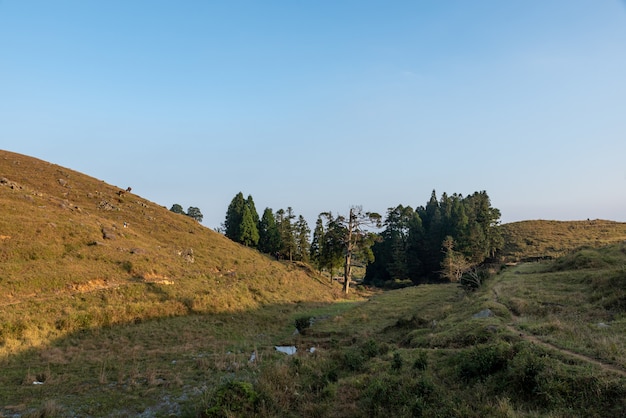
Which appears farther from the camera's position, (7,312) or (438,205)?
(438,205)

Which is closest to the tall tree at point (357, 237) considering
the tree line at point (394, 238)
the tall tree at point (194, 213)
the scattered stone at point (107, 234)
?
the tree line at point (394, 238)

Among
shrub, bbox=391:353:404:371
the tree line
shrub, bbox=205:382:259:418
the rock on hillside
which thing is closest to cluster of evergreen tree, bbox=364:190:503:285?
the tree line

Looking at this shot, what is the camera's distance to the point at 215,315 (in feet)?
87.8

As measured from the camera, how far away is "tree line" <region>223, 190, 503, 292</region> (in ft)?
187

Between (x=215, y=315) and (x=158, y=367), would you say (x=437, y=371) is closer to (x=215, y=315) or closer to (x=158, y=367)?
(x=158, y=367)

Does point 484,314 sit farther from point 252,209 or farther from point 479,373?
point 252,209

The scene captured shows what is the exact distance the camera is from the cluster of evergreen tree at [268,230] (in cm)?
6988

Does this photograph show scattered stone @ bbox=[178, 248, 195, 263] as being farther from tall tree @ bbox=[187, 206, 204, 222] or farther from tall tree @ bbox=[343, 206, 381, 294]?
tall tree @ bbox=[187, 206, 204, 222]

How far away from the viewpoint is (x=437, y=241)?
7038 cm

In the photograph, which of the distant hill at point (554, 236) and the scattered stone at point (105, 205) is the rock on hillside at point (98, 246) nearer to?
the scattered stone at point (105, 205)

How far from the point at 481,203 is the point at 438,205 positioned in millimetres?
11600

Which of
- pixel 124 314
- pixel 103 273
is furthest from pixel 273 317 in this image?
pixel 103 273

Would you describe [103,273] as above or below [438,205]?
below

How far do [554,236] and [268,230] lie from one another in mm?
60887
